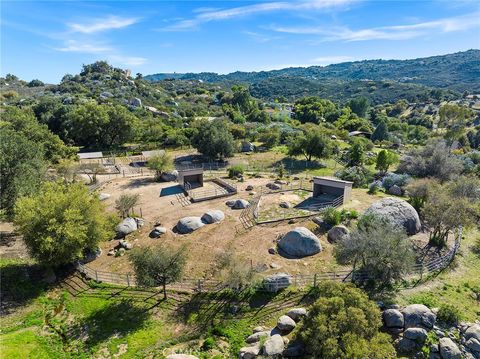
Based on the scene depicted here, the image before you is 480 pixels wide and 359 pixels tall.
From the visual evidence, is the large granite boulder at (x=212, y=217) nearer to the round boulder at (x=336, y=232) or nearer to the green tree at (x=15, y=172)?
the round boulder at (x=336, y=232)

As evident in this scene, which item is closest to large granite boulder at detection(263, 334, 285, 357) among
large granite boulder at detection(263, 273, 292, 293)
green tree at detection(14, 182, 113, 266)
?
large granite boulder at detection(263, 273, 292, 293)

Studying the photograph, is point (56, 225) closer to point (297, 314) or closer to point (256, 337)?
point (256, 337)

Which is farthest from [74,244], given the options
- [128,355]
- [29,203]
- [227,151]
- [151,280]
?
[227,151]

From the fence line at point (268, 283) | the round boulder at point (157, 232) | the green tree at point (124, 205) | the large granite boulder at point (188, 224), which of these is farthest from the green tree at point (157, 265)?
the green tree at point (124, 205)

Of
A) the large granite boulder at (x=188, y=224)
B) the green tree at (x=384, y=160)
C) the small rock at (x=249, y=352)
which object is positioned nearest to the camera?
the small rock at (x=249, y=352)

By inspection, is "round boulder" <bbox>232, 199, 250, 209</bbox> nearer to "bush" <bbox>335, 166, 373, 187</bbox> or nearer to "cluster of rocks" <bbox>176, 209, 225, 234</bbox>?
"cluster of rocks" <bbox>176, 209, 225, 234</bbox>

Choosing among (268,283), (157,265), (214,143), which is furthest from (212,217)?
(214,143)

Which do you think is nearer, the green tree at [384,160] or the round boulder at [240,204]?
the round boulder at [240,204]
